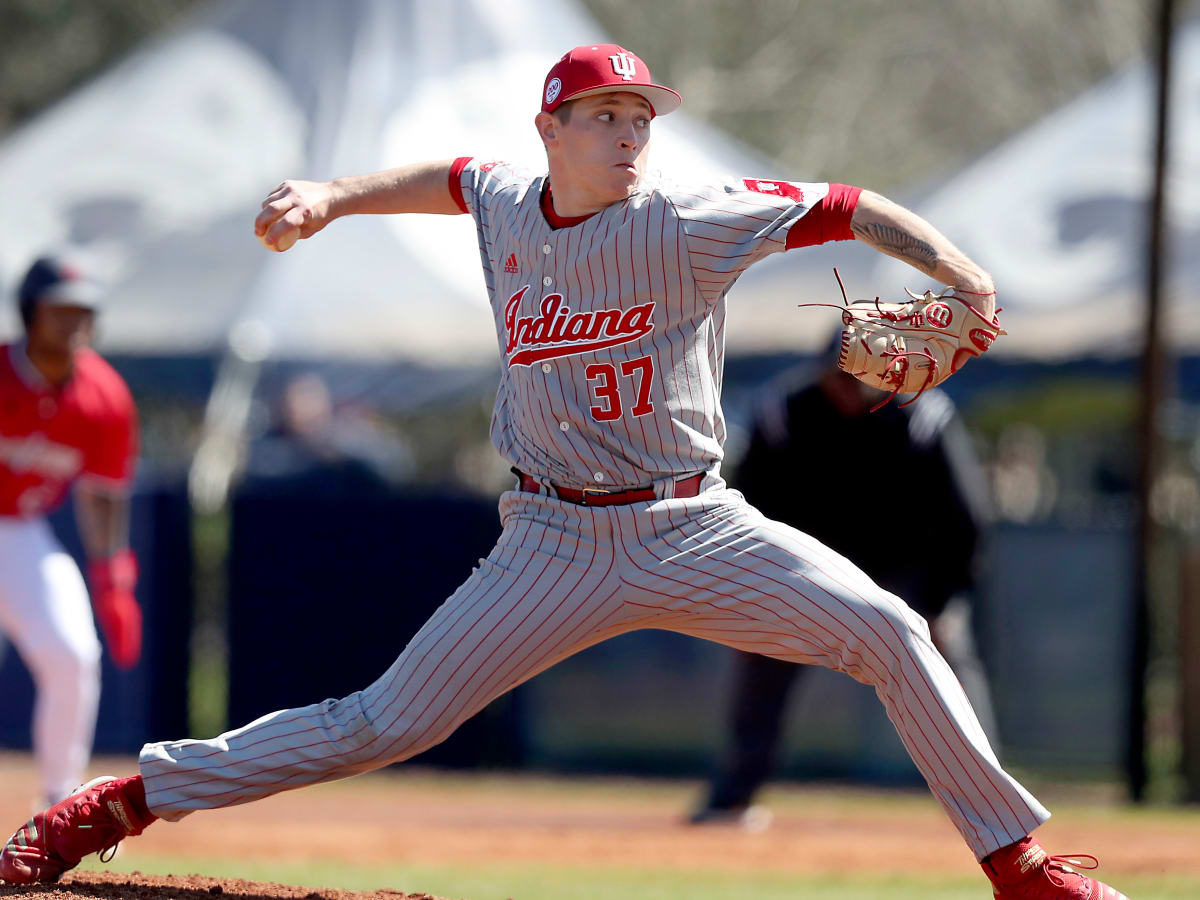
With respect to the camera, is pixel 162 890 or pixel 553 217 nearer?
pixel 553 217

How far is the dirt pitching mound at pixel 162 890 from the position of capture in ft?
13.7

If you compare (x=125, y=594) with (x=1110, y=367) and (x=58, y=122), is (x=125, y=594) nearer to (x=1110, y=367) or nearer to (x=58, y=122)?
(x=1110, y=367)

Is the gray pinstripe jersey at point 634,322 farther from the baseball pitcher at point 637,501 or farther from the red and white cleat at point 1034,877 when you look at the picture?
the red and white cleat at point 1034,877

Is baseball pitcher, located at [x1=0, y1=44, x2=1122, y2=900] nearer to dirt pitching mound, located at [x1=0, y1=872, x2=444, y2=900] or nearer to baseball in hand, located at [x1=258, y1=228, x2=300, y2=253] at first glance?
baseball in hand, located at [x1=258, y1=228, x2=300, y2=253]

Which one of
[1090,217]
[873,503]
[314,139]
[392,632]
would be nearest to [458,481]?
[314,139]

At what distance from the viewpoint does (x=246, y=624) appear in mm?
11023

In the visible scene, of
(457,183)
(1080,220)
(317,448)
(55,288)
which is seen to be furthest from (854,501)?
(1080,220)

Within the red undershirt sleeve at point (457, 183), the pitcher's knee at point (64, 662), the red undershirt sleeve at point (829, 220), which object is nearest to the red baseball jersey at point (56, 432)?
the pitcher's knee at point (64, 662)

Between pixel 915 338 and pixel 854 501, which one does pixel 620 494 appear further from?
pixel 854 501

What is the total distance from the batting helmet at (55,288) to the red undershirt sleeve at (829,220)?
3.94 m

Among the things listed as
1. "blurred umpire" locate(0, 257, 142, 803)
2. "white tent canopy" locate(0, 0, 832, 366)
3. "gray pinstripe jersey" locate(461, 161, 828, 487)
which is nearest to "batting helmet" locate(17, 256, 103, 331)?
"blurred umpire" locate(0, 257, 142, 803)

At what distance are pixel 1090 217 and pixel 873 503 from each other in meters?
7.93

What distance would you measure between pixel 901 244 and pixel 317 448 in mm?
9583

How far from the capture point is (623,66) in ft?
13.0
